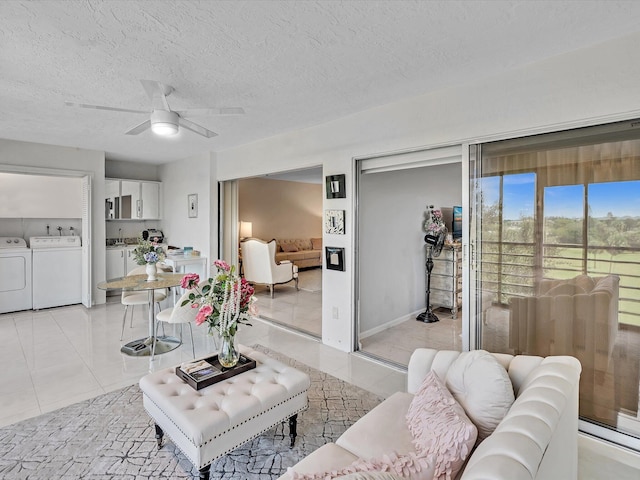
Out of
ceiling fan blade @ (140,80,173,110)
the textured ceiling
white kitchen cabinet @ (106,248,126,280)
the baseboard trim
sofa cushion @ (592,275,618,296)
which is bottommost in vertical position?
the baseboard trim

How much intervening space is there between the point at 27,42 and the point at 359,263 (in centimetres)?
318

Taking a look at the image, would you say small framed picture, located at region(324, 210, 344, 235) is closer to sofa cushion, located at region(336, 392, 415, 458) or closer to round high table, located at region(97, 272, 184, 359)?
round high table, located at region(97, 272, 184, 359)

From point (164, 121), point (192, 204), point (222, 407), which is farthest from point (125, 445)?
point (192, 204)

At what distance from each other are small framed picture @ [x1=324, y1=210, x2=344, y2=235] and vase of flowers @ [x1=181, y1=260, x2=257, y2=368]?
5.68ft

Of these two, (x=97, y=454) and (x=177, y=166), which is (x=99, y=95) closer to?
(x=97, y=454)

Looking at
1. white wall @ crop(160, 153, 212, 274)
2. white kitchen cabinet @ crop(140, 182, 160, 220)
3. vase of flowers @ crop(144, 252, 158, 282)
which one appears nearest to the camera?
vase of flowers @ crop(144, 252, 158, 282)

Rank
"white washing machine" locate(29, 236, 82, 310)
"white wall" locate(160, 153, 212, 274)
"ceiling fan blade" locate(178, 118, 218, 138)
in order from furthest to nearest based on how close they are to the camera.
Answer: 1. "white wall" locate(160, 153, 212, 274)
2. "white washing machine" locate(29, 236, 82, 310)
3. "ceiling fan blade" locate(178, 118, 218, 138)

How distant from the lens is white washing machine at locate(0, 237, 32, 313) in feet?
16.6

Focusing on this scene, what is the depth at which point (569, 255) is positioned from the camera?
2.35m

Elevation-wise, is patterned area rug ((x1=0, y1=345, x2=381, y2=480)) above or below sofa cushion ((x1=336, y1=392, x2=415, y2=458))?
below

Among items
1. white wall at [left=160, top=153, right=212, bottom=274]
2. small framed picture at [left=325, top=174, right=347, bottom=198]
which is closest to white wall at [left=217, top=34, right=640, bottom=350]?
small framed picture at [left=325, top=174, right=347, bottom=198]

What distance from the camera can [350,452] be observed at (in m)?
1.51

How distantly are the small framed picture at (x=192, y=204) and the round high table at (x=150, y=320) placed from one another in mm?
2042

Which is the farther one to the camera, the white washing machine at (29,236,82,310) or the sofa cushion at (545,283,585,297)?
the white washing machine at (29,236,82,310)
